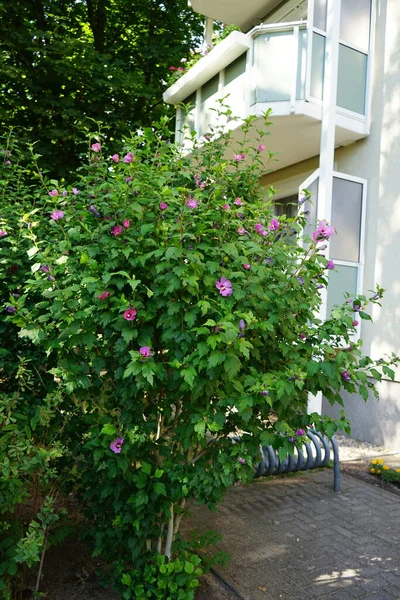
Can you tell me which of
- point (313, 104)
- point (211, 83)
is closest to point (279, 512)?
point (313, 104)

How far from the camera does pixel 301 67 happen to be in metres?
7.41

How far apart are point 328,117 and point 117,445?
6.18 metres

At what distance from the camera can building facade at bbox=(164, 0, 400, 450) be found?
729 cm

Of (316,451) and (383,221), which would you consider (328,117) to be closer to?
(383,221)

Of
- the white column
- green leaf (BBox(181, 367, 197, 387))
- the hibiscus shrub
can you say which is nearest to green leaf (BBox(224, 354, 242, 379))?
the hibiscus shrub

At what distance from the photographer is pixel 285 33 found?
764 centimetres

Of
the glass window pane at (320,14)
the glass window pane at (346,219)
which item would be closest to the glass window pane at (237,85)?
the glass window pane at (320,14)

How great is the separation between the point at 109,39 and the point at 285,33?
784 centimetres

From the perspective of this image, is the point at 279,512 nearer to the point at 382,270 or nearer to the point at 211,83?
the point at 382,270

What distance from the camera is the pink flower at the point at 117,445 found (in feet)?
8.64

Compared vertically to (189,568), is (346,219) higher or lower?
higher

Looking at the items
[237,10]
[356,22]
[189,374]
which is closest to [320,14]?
[356,22]

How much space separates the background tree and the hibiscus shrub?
7525 millimetres

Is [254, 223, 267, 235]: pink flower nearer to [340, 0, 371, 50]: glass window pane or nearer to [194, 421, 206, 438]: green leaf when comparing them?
[194, 421, 206, 438]: green leaf
